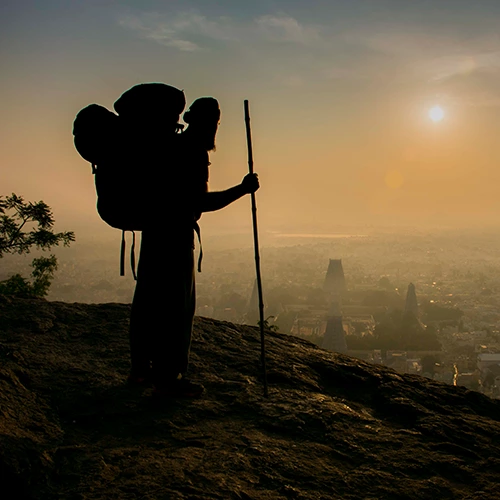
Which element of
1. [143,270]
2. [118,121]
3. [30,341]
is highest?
[118,121]

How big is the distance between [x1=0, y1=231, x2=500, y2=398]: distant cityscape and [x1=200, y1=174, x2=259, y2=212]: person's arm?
5162 millimetres

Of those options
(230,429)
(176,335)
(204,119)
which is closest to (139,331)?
(176,335)

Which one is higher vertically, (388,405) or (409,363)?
(388,405)

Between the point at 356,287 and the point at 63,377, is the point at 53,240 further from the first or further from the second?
the point at 356,287

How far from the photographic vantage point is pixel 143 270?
340 cm

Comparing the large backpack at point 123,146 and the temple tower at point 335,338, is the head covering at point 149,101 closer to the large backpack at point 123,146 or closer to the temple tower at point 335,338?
the large backpack at point 123,146

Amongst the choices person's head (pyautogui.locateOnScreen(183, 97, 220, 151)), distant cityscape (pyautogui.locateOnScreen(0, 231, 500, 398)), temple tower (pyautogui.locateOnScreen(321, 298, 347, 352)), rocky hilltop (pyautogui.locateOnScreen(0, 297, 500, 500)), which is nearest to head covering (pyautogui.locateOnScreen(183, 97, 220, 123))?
person's head (pyautogui.locateOnScreen(183, 97, 220, 151))

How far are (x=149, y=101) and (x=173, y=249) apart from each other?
1.00 m

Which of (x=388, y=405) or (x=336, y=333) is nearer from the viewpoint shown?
(x=388, y=405)

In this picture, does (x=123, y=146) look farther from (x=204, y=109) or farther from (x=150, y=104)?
(x=204, y=109)

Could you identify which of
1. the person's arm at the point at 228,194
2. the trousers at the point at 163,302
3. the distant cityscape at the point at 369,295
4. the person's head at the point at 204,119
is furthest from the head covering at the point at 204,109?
the distant cityscape at the point at 369,295

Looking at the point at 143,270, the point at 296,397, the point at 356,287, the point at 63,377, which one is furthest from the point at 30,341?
the point at 356,287

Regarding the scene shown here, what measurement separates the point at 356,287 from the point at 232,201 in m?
43.5

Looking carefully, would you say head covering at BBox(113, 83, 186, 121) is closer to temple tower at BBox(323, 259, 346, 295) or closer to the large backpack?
the large backpack
